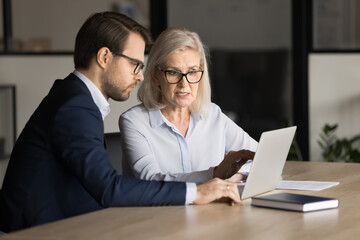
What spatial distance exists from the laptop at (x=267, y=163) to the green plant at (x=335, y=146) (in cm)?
297

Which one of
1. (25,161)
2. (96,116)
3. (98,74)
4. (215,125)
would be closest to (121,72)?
(98,74)

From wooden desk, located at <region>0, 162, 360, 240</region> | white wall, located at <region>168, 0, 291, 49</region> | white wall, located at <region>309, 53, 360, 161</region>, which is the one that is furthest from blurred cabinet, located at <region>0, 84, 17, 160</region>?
wooden desk, located at <region>0, 162, 360, 240</region>

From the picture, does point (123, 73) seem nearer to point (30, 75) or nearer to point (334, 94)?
point (334, 94)

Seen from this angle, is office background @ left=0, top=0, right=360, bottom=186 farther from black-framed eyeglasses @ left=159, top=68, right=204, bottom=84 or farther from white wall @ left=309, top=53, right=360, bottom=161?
black-framed eyeglasses @ left=159, top=68, right=204, bottom=84

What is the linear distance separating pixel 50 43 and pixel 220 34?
4.94 feet

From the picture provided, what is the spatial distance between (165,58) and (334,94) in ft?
9.72

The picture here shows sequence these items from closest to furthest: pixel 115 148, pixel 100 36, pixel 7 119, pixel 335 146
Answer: pixel 100 36
pixel 115 148
pixel 335 146
pixel 7 119

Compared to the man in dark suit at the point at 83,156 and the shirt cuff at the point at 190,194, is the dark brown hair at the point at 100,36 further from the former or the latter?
the shirt cuff at the point at 190,194

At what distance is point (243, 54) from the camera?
580cm

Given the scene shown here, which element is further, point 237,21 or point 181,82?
point 237,21

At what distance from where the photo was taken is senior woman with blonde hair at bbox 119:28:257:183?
2754mm

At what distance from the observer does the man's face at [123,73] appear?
2.40 metres

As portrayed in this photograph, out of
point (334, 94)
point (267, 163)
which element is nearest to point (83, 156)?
point (267, 163)

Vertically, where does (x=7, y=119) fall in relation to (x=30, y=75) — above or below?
below
